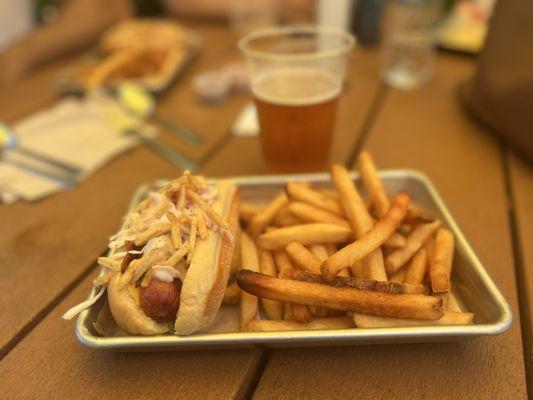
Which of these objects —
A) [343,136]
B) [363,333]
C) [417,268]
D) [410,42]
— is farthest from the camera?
[410,42]

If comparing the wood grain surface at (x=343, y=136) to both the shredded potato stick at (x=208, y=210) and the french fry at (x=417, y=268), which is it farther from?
the french fry at (x=417, y=268)

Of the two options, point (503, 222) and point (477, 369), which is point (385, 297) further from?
point (503, 222)

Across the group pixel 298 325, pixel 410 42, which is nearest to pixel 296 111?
pixel 298 325

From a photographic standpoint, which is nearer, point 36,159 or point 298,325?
point 298,325

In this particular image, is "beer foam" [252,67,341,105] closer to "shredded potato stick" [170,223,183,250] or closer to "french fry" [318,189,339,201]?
"french fry" [318,189,339,201]

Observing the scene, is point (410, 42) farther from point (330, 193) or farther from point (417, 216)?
point (417, 216)
